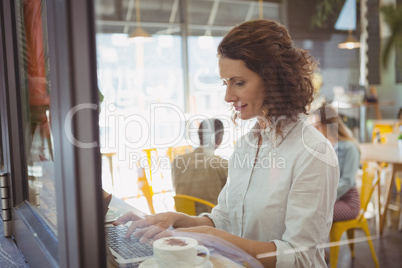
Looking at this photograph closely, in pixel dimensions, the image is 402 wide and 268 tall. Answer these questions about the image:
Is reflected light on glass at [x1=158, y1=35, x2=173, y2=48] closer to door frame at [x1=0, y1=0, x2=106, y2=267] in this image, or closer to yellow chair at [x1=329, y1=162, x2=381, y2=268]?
yellow chair at [x1=329, y1=162, x2=381, y2=268]

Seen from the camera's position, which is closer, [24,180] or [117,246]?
[117,246]

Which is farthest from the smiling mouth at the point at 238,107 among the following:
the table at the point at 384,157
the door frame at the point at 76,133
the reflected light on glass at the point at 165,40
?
the reflected light on glass at the point at 165,40

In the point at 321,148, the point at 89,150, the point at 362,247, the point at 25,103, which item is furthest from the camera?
the point at 362,247

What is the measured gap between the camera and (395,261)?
2.76 feet

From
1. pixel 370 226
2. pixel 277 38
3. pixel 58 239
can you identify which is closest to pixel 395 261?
pixel 370 226

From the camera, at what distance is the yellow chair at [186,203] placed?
2.54 ft

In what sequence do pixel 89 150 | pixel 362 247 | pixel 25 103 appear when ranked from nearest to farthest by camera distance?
1. pixel 89 150
2. pixel 25 103
3. pixel 362 247

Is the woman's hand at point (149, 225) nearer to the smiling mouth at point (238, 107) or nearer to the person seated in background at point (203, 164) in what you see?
the person seated in background at point (203, 164)

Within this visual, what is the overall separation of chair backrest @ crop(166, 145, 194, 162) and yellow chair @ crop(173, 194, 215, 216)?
0.12 m

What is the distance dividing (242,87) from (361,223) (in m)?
0.73

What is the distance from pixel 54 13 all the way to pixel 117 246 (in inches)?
12.2

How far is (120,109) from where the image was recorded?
58cm

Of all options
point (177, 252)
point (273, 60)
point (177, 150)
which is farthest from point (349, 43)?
point (177, 252)

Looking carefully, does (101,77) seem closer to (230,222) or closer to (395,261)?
(230,222)
